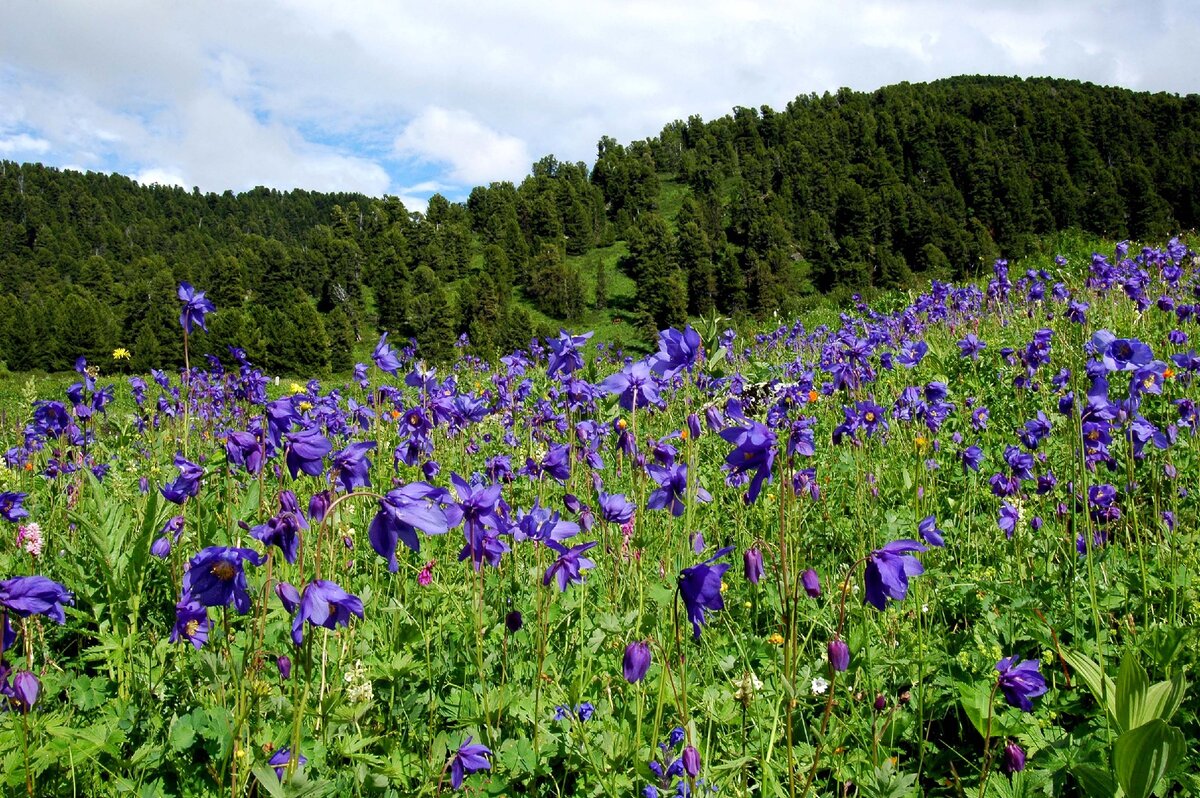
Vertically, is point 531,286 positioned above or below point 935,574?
above

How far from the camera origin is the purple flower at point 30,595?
50.4 inches

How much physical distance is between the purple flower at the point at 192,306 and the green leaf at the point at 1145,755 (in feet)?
12.3

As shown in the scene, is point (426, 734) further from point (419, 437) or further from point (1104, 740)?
point (1104, 740)

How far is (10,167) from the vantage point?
427 ft

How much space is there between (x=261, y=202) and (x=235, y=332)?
424 ft

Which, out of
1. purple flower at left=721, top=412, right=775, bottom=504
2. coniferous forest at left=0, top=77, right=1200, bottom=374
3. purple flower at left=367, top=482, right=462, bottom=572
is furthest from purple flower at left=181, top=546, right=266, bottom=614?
coniferous forest at left=0, top=77, right=1200, bottom=374

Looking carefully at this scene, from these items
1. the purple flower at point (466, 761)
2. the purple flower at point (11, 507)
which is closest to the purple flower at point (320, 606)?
the purple flower at point (466, 761)

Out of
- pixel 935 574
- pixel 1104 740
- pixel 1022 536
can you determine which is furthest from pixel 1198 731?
pixel 1022 536

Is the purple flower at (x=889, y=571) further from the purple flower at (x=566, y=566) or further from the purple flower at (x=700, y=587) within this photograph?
the purple flower at (x=566, y=566)

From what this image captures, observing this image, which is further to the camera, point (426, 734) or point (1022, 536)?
point (1022, 536)

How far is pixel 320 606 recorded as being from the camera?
1.36 meters

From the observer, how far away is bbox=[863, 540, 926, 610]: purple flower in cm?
139

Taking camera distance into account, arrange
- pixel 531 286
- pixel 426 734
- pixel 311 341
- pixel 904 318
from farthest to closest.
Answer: pixel 531 286 < pixel 311 341 < pixel 904 318 < pixel 426 734

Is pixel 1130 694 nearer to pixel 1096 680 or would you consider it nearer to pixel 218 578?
pixel 1096 680
